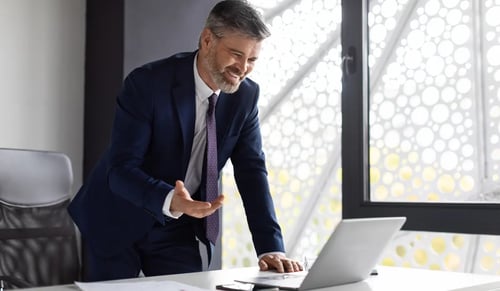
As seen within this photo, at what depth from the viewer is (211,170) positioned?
77.5 inches

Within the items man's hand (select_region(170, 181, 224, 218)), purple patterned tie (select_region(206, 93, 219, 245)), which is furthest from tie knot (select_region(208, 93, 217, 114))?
man's hand (select_region(170, 181, 224, 218))

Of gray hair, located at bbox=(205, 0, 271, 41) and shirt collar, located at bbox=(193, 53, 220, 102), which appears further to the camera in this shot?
shirt collar, located at bbox=(193, 53, 220, 102)

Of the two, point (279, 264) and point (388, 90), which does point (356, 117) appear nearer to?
point (388, 90)

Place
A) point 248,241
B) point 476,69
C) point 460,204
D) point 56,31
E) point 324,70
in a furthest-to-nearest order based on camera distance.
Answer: point 248,241 → point 324,70 → point 56,31 → point 476,69 → point 460,204

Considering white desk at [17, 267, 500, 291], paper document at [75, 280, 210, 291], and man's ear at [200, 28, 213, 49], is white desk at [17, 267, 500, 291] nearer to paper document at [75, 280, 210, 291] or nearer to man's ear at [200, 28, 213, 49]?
paper document at [75, 280, 210, 291]

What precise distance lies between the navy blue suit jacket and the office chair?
0.28 feet

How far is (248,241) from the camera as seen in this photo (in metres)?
4.83

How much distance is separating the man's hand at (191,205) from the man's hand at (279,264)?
33 centimetres

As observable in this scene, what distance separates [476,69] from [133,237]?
169cm

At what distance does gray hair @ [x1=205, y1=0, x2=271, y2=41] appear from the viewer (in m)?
1.92

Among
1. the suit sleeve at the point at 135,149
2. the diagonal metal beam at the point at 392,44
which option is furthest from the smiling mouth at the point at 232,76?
the diagonal metal beam at the point at 392,44

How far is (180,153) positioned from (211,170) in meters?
0.11

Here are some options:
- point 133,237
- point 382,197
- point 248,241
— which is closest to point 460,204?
point 382,197

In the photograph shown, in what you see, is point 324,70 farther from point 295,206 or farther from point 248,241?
point 248,241
